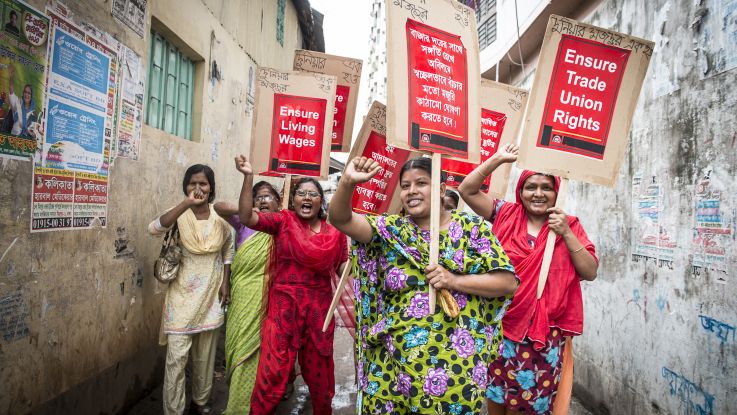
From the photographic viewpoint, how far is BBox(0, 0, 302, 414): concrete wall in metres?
2.43

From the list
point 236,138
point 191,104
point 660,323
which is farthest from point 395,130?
point 236,138

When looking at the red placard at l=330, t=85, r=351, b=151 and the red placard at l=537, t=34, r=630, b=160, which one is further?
the red placard at l=330, t=85, r=351, b=151

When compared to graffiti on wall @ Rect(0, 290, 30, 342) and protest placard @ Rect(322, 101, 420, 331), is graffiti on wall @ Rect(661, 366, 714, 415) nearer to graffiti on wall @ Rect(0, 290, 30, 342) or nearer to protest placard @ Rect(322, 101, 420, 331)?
protest placard @ Rect(322, 101, 420, 331)

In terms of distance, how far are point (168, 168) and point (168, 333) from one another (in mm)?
1659

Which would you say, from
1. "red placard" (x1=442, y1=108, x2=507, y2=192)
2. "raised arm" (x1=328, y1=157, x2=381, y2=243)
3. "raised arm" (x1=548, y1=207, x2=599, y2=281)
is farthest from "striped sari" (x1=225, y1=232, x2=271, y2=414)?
"raised arm" (x1=548, y1=207, x2=599, y2=281)

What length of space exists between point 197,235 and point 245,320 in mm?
748

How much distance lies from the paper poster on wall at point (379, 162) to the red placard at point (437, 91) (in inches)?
43.9

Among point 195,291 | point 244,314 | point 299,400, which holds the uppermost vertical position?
point 195,291

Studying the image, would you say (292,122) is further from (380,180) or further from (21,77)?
(21,77)

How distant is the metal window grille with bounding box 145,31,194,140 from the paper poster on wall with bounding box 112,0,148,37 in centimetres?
47

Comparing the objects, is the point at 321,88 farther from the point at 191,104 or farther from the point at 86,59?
the point at 191,104

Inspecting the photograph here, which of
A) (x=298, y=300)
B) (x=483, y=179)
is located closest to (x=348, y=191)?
(x=483, y=179)

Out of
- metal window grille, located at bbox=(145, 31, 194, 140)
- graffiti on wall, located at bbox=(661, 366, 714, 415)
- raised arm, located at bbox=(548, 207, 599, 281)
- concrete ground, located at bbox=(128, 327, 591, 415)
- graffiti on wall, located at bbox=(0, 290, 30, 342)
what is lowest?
concrete ground, located at bbox=(128, 327, 591, 415)

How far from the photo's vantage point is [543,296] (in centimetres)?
246
